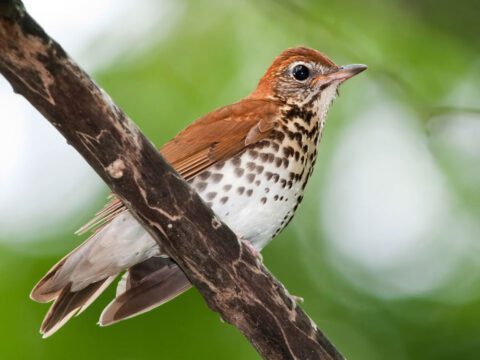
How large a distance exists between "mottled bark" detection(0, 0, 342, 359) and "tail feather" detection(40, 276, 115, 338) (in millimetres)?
936

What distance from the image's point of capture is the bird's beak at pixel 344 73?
5590mm

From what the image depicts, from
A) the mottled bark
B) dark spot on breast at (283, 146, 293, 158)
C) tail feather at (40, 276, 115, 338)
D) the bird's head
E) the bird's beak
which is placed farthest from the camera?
the bird's head

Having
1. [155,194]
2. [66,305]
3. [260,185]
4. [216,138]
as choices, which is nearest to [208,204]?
[260,185]

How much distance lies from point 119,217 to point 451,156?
11.0 feet

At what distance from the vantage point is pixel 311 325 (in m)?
4.51

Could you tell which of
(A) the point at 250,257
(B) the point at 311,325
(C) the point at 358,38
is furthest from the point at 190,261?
(C) the point at 358,38

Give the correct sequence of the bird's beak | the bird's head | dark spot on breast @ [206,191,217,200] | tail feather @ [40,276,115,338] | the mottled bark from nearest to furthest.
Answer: the mottled bark, tail feather @ [40,276,115,338], dark spot on breast @ [206,191,217,200], the bird's beak, the bird's head

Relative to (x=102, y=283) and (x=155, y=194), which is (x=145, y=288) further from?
(x=155, y=194)

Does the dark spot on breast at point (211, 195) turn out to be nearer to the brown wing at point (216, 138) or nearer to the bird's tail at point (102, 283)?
the brown wing at point (216, 138)

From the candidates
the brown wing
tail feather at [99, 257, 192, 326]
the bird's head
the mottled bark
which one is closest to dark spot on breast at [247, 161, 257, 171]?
the brown wing

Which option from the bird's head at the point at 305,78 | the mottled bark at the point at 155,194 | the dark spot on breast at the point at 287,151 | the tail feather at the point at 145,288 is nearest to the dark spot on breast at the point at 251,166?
the dark spot on breast at the point at 287,151

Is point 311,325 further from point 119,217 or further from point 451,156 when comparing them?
point 451,156

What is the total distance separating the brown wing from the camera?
510cm

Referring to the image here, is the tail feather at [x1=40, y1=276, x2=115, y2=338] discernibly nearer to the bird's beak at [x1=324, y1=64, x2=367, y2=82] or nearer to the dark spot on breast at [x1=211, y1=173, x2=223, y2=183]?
the dark spot on breast at [x1=211, y1=173, x2=223, y2=183]
